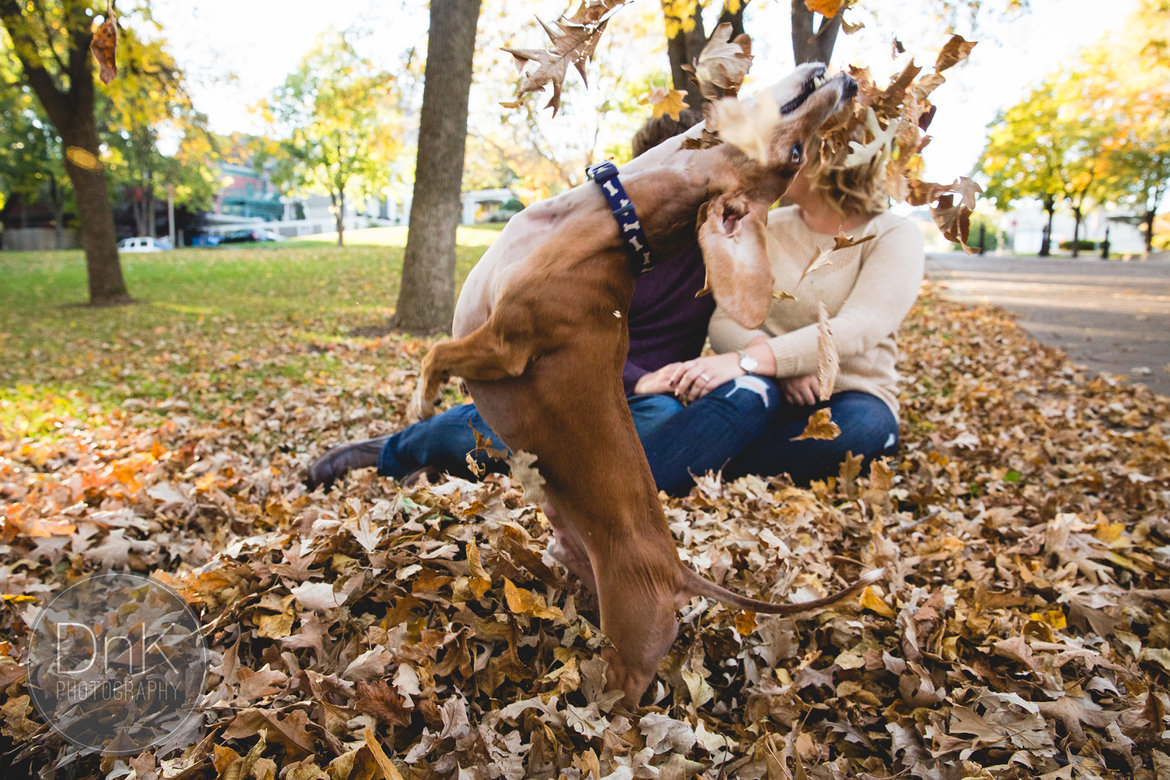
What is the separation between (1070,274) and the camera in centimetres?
1919

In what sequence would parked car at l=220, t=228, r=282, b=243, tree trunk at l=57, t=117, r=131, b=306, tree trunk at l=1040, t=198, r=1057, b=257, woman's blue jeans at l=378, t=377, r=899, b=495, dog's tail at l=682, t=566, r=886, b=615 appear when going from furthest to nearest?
1. parked car at l=220, t=228, r=282, b=243
2. tree trunk at l=1040, t=198, r=1057, b=257
3. tree trunk at l=57, t=117, r=131, b=306
4. woman's blue jeans at l=378, t=377, r=899, b=495
5. dog's tail at l=682, t=566, r=886, b=615

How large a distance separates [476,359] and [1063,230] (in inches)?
3696

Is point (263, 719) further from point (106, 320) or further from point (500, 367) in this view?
point (106, 320)

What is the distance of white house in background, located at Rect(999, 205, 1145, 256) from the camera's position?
5178 centimetres

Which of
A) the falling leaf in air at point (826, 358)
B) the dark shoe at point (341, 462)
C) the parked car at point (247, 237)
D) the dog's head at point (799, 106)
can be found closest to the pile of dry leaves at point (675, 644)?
the dark shoe at point (341, 462)

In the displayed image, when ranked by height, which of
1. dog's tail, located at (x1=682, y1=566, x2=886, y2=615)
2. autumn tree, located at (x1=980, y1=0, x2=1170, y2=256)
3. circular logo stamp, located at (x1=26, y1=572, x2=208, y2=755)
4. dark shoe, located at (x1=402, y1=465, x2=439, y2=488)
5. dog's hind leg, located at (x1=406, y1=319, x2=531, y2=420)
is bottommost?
circular logo stamp, located at (x1=26, y1=572, x2=208, y2=755)

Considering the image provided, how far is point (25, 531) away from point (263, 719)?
1944 millimetres

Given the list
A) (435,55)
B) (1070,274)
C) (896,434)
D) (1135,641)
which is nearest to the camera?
(1135,641)

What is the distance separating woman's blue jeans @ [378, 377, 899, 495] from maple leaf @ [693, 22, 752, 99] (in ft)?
5.88

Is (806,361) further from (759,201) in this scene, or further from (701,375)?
(759,201)

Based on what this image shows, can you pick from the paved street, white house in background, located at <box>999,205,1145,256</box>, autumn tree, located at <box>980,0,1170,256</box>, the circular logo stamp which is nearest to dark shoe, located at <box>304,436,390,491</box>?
the circular logo stamp

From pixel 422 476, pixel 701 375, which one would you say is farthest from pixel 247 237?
pixel 701 375

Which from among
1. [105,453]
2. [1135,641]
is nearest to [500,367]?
[1135,641]

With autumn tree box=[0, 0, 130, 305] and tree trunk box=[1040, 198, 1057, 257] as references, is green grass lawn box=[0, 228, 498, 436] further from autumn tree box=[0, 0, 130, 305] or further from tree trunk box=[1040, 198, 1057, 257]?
tree trunk box=[1040, 198, 1057, 257]
